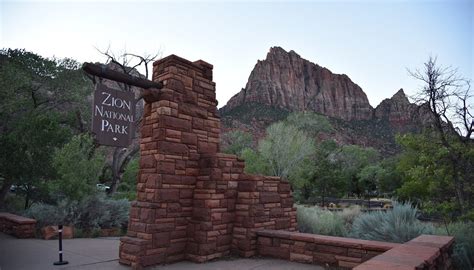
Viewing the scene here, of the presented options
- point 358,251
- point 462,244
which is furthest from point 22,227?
point 462,244

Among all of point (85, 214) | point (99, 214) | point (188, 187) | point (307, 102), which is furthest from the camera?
point (307, 102)

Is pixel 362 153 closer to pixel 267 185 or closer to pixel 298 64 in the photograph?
pixel 267 185

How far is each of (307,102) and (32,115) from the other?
132 meters

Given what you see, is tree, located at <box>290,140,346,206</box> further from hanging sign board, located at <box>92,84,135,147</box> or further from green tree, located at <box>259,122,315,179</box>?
hanging sign board, located at <box>92,84,135,147</box>

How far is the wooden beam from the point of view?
5863 millimetres

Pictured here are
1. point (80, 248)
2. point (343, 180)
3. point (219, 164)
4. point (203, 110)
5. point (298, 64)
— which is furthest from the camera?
point (298, 64)

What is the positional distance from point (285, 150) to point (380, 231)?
2839cm

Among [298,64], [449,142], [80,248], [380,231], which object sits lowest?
[80,248]

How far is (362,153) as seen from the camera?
5578cm

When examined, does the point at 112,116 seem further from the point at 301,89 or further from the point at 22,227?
the point at 301,89

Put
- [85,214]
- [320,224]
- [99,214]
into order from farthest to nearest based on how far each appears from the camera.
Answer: [99,214] < [85,214] < [320,224]

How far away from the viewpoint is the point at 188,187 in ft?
23.8

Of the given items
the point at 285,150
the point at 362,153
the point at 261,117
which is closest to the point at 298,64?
the point at 261,117

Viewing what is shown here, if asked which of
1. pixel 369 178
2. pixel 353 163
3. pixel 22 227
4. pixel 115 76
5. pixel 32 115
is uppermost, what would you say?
pixel 32 115
